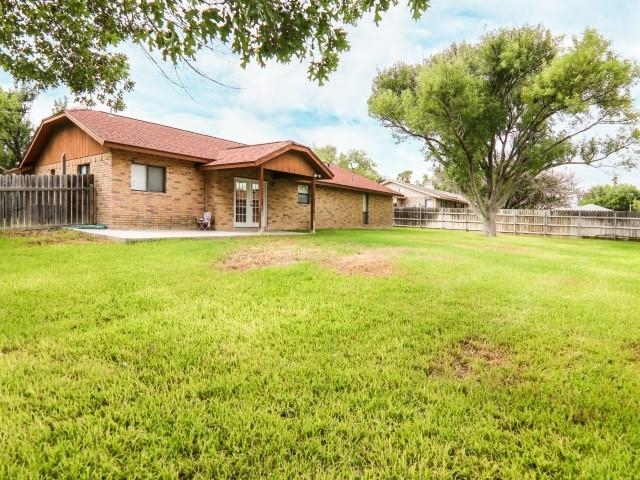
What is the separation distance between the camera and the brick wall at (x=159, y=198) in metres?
12.4

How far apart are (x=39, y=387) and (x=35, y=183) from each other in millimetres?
12104

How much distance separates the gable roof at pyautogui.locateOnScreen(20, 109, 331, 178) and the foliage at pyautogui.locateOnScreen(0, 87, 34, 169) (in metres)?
13.2

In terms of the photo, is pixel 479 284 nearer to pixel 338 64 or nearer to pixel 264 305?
pixel 264 305

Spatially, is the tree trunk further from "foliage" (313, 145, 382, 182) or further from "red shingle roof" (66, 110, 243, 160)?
"foliage" (313, 145, 382, 182)

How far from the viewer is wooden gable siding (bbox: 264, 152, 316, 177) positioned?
46.8 feet

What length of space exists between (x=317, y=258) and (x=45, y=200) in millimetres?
9870

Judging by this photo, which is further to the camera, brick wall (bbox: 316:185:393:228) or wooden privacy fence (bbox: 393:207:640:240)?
wooden privacy fence (bbox: 393:207:640:240)

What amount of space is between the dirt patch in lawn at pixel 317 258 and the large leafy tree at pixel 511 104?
11281mm

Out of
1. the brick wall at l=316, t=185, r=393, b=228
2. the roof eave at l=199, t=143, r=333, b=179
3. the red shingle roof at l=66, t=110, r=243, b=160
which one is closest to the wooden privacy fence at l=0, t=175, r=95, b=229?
the red shingle roof at l=66, t=110, r=243, b=160

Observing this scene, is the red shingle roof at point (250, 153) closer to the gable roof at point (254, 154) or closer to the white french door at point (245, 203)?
the gable roof at point (254, 154)

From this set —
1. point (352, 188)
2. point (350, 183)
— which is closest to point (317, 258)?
point (352, 188)

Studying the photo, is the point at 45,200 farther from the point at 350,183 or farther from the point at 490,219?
the point at 490,219

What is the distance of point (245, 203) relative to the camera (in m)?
16.2

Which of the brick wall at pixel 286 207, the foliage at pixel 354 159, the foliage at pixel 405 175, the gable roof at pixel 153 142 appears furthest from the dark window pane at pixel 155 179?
the foliage at pixel 405 175
